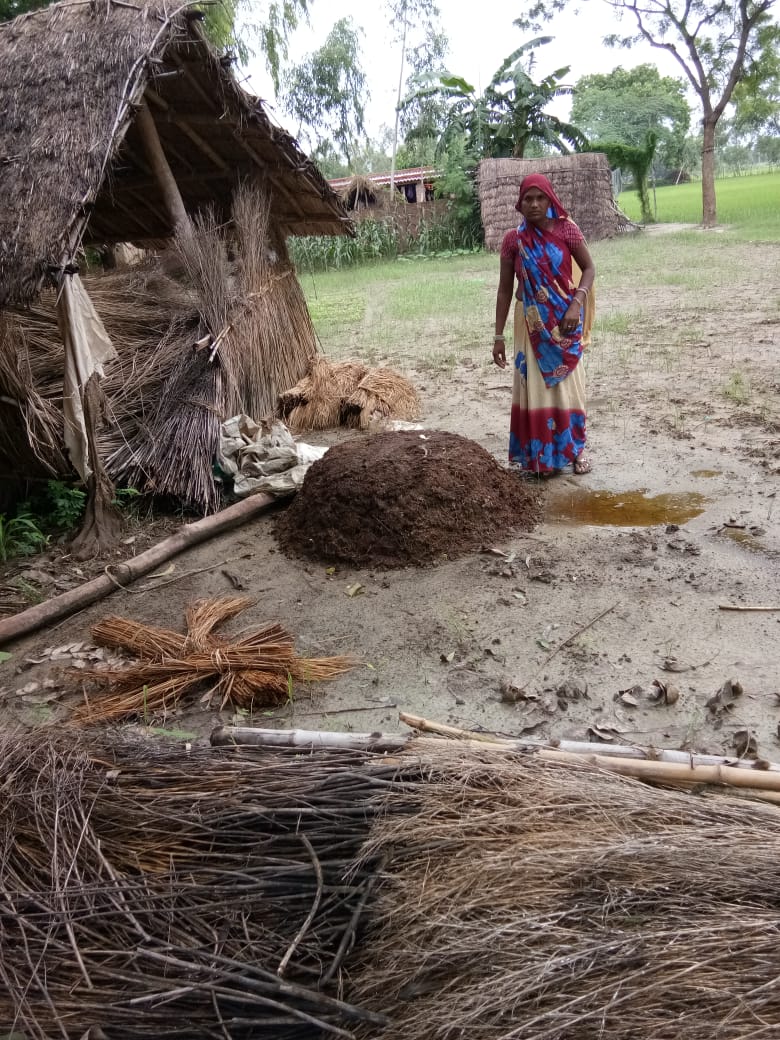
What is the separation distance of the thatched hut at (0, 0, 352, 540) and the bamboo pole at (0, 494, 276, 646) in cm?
36

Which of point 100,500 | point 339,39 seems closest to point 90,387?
point 100,500

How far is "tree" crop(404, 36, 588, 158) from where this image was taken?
19.1 m

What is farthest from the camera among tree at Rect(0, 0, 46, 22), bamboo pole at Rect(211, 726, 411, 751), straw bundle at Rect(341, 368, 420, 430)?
tree at Rect(0, 0, 46, 22)

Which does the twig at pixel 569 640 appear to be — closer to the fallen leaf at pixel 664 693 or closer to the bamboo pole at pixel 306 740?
the fallen leaf at pixel 664 693

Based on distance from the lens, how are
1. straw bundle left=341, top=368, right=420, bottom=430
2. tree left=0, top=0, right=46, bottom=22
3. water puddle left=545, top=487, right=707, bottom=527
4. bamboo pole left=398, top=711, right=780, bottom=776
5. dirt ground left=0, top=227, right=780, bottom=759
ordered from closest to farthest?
1. bamboo pole left=398, top=711, right=780, bottom=776
2. dirt ground left=0, top=227, right=780, bottom=759
3. water puddle left=545, top=487, right=707, bottom=527
4. straw bundle left=341, top=368, right=420, bottom=430
5. tree left=0, top=0, right=46, bottom=22

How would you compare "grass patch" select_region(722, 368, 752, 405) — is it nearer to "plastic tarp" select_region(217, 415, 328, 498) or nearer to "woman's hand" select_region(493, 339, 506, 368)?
"woman's hand" select_region(493, 339, 506, 368)

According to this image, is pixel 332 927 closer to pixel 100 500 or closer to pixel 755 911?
pixel 755 911

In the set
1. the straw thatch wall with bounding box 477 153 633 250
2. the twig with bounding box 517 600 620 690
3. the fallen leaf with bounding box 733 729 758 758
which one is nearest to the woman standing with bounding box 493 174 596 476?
the twig with bounding box 517 600 620 690

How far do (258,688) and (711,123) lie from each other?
20.4m

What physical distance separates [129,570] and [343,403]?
9.66ft

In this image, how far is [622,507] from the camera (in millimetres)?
4277

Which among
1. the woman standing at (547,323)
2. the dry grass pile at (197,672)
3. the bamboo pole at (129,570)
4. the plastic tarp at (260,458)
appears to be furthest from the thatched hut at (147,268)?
the woman standing at (547,323)

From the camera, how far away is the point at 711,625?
10.1ft

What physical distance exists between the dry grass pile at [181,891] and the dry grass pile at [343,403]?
4454 mm
